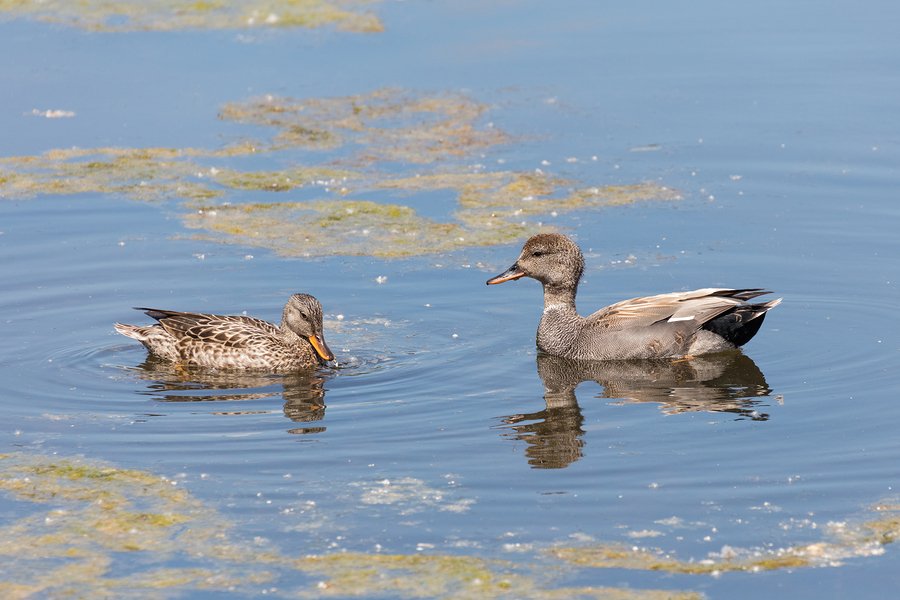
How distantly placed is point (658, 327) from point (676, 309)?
0.21m

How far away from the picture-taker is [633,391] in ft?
36.0

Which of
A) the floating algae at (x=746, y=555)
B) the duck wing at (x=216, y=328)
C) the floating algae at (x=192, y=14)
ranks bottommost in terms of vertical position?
the floating algae at (x=746, y=555)

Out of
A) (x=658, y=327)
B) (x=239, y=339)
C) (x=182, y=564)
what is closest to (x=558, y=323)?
(x=658, y=327)

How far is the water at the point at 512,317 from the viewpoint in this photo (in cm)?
817

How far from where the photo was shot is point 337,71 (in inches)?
767

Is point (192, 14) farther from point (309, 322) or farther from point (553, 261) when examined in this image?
point (309, 322)

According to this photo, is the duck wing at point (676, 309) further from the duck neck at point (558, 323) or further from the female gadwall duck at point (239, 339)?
the female gadwall duck at point (239, 339)

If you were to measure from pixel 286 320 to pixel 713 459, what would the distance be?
154 inches

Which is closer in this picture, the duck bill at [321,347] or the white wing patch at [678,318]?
the duck bill at [321,347]

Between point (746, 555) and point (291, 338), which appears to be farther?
point (291, 338)

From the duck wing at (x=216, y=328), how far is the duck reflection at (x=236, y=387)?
26cm

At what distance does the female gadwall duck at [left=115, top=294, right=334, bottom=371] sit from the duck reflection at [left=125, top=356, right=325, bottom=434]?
10 centimetres

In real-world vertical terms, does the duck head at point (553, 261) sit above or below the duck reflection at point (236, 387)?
above

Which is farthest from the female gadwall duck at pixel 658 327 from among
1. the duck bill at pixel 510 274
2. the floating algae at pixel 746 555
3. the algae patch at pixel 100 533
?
the algae patch at pixel 100 533
